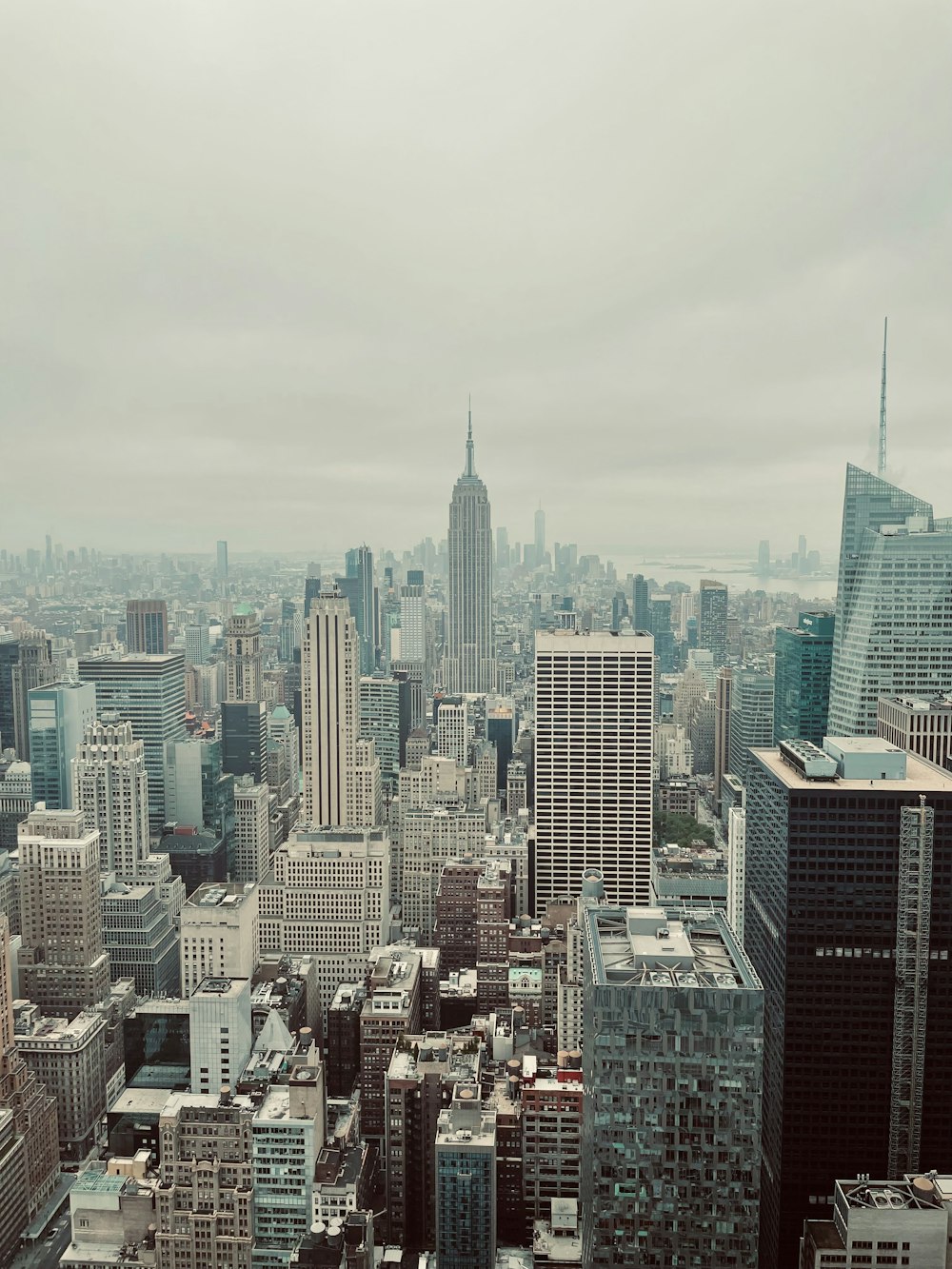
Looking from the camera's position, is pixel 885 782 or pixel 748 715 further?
pixel 748 715

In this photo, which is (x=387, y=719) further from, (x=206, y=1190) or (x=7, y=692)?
(x=206, y=1190)

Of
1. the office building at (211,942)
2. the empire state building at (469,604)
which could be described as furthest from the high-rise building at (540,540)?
the office building at (211,942)

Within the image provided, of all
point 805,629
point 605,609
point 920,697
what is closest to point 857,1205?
point 920,697

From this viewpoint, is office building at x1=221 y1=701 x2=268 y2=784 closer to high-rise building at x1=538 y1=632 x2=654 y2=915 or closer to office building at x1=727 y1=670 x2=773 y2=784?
high-rise building at x1=538 y1=632 x2=654 y2=915

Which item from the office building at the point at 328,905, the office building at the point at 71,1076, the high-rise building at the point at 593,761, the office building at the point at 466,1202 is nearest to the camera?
the office building at the point at 466,1202

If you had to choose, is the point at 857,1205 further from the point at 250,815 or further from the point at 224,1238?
the point at 250,815

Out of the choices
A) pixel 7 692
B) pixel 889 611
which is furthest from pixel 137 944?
pixel 889 611

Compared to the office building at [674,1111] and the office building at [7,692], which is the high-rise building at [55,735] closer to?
the office building at [7,692]
